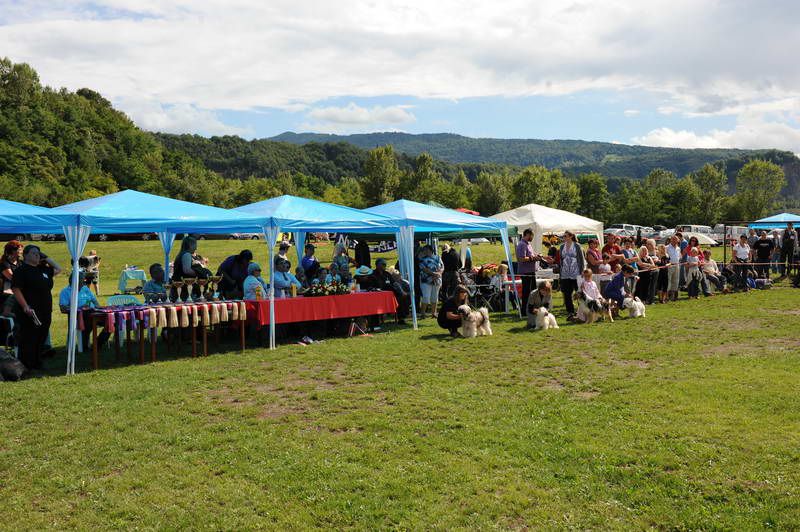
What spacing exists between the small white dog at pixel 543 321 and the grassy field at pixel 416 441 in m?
1.82

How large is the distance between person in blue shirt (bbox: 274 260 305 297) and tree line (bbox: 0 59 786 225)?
170 ft

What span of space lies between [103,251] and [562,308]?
2935cm

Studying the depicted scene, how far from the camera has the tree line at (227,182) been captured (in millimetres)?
67188

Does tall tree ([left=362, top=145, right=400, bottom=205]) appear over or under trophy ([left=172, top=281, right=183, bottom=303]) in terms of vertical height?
over

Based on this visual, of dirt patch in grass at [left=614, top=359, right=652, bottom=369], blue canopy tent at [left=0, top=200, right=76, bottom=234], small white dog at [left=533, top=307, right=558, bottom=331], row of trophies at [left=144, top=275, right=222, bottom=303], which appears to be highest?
blue canopy tent at [left=0, top=200, right=76, bottom=234]

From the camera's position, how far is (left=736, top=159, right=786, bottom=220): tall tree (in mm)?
66625

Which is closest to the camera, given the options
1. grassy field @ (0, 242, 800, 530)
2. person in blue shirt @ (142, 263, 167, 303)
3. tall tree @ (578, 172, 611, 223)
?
grassy field @ (0, 242, 800, 530)

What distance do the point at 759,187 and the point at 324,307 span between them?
7026cm

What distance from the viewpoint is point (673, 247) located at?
47.9 ft

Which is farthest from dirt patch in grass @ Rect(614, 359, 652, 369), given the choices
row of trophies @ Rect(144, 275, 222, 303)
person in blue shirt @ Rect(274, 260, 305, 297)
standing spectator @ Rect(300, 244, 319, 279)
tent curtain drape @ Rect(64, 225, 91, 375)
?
tent curtain drape @ Rect(64, 225, 91, 375)

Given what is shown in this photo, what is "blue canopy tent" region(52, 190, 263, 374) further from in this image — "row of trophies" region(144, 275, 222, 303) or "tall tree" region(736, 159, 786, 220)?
"tall tree" region(736, 159, 786, 220)

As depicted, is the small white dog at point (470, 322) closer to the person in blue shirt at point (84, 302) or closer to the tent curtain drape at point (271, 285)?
the tent curtain drape at point (271, 285)

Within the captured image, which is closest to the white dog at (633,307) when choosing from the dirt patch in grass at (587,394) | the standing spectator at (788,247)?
the dirt patch in grass at (587,394)

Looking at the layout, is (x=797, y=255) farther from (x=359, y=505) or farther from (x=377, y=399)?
(x=359, y=505)
